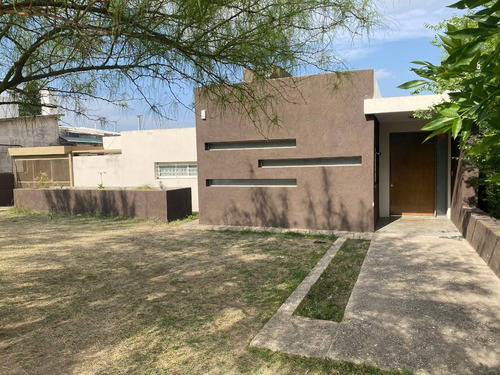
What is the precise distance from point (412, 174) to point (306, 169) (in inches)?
121

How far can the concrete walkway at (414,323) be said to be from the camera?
2.78 m

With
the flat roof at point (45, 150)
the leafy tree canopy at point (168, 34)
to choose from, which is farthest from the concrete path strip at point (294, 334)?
the flat roof at point (45, 150)

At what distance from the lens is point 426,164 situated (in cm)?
930

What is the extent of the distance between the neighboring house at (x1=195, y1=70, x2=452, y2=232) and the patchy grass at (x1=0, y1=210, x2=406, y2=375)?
1223 mm

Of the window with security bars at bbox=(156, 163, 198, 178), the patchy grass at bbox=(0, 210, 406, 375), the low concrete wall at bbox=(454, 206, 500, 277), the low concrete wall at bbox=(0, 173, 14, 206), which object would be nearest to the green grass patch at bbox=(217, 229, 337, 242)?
the patchy grass at bbox=(0, 210, 406, 375)

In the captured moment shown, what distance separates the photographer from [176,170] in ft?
40.2

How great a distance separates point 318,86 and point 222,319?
18.9ft

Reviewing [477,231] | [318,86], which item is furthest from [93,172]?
[477,231]

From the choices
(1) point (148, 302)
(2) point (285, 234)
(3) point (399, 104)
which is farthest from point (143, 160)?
(1) point (148, 302)

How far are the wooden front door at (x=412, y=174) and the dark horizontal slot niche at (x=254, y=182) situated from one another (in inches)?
118

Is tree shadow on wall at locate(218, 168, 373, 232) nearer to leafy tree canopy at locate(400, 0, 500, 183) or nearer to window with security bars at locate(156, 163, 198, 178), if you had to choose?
window with security bars at locate(156, 163, 198, 178)

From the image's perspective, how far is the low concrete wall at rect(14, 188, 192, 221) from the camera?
402 inches

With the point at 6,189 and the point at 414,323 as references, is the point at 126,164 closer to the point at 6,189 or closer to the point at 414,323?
the point at 6,189

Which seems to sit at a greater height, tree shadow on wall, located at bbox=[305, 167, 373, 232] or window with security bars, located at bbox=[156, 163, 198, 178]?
window with security bars, located at bbox=[156, 163, 198, 178]
